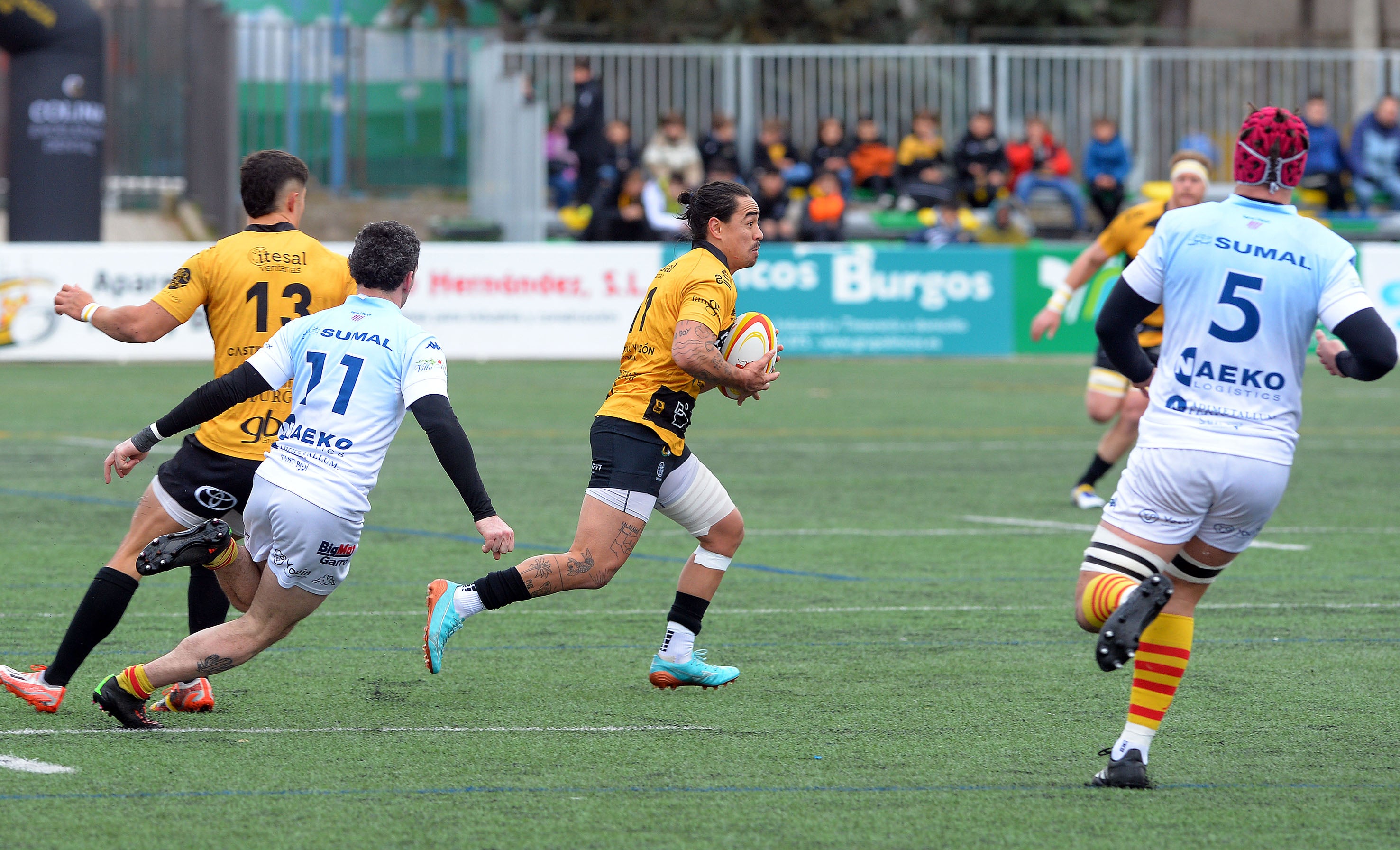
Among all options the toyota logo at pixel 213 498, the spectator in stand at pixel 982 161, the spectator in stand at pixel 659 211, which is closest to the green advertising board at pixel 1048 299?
the spectator in stand at pixel 982 161

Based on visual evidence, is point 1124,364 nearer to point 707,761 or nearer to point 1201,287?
point 1201,287

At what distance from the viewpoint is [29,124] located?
875 inches

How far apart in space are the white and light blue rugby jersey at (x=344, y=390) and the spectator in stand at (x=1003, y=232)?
66.1 ft

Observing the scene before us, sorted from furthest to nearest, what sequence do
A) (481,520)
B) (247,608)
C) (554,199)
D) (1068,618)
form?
(554,199)
(1068,618)
(247,608)
(481,520)

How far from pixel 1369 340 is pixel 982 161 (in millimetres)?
21446

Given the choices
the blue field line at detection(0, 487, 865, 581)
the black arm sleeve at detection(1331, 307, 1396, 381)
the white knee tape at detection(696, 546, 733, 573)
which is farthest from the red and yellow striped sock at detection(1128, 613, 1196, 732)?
the blue field line at detection(0, 487, 865, 581)

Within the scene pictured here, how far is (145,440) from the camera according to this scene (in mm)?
5438

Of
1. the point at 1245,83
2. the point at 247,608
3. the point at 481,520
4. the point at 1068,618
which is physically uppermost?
the point at 1245,83

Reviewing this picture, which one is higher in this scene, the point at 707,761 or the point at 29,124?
the point at 29,124

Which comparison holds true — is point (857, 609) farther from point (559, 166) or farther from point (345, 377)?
point (559, 166)

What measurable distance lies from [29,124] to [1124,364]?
20.2 metres

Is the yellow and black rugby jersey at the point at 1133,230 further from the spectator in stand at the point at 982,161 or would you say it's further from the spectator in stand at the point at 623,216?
the spectator in stand at the point at 982,161

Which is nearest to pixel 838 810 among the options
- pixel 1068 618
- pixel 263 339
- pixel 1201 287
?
pixel 1201 287

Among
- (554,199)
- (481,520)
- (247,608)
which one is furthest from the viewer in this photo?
(554,199)
